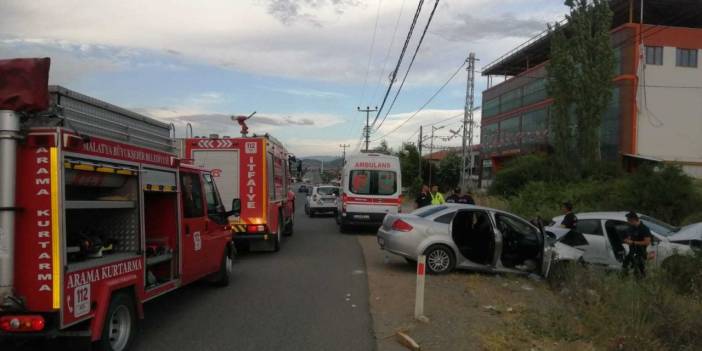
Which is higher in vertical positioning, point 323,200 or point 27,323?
point 27,323

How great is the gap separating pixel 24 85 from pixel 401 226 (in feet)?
25.9

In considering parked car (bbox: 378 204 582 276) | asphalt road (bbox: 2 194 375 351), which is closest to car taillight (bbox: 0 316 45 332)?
asphalt road (bbox: 2 194 375 351)

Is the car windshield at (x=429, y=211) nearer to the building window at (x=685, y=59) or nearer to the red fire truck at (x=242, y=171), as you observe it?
the red fire truck at (x=242, y=171)

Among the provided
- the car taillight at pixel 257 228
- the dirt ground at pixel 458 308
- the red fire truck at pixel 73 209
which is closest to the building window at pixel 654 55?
the dirt ground at pixel 458 308

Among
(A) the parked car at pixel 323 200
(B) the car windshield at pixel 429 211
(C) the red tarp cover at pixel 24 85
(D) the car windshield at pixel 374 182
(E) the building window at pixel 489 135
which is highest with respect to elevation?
(E) the building window at pixel 489 135

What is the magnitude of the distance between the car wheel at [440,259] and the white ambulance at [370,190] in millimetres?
8801

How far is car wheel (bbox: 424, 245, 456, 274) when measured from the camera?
1140 cm

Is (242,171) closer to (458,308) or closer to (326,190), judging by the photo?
(458,308)

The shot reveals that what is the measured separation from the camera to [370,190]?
2048cm

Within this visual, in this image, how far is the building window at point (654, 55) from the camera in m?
43.0

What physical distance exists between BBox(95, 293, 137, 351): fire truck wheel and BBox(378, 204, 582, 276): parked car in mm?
6250

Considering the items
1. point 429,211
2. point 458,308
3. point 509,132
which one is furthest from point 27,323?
point 509,132

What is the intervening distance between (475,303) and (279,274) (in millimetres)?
4239

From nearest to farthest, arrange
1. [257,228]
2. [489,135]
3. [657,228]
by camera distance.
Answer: [657,228]
[257,228]
[489,135]
